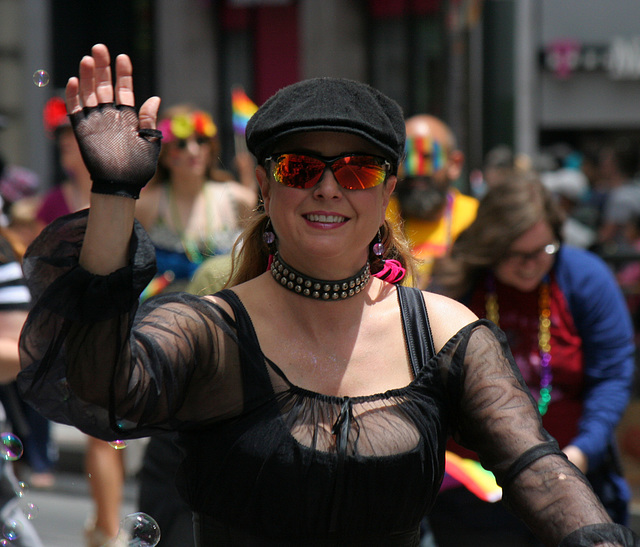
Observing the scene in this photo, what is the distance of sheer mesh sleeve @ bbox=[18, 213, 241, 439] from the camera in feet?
5.73

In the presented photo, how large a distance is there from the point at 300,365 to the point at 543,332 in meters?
1.64

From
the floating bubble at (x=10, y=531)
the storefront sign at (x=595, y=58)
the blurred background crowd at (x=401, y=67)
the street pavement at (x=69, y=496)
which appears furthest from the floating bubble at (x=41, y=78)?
the storefront sign at (x=595, y=58)

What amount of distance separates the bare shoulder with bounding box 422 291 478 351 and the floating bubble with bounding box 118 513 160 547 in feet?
2.49

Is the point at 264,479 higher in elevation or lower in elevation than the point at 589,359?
higher

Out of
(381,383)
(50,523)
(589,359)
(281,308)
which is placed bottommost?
(50,523)

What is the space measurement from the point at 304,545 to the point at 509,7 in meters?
11.8

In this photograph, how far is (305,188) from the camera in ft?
6.64

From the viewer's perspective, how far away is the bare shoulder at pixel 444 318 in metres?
2.12

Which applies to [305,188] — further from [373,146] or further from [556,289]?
[556,289]

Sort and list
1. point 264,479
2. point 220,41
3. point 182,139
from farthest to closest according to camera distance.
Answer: point 220,41
point 182,139
point 264,479

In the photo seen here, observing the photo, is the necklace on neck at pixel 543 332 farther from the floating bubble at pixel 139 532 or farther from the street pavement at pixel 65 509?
the street pavement at pixel 65 509

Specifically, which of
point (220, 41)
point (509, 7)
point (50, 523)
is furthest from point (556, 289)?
point (220, 41)

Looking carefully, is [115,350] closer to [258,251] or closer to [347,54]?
[258,251]

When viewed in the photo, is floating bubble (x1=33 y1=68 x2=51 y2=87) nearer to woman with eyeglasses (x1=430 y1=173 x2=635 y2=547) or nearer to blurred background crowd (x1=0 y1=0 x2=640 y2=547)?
woman with eyeglasses (x1=430 y1=173 x2=635 y2=547)
